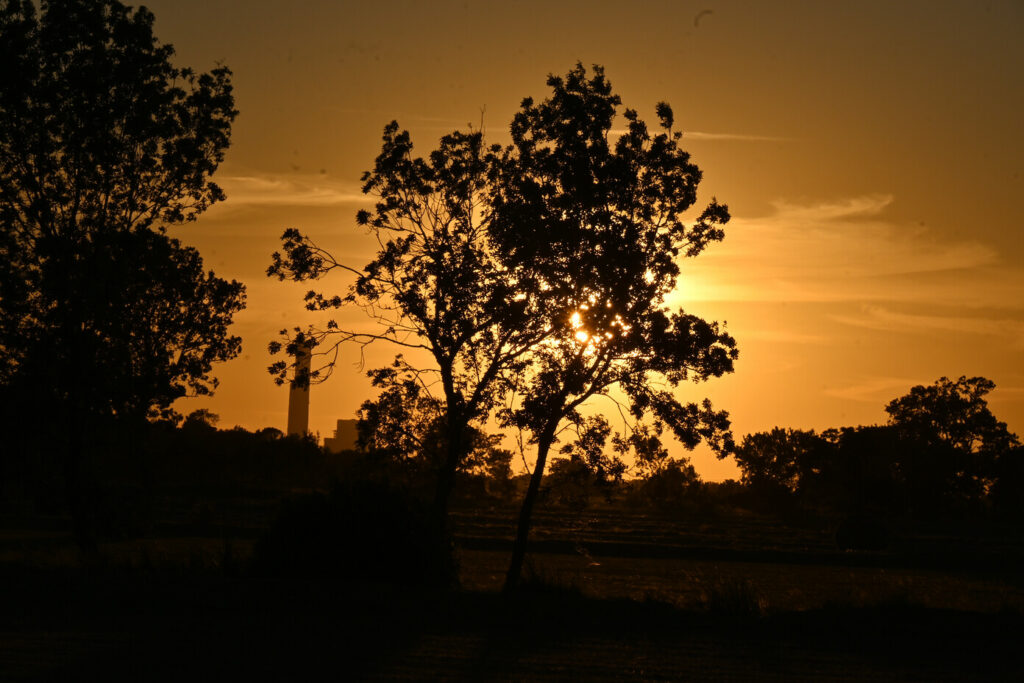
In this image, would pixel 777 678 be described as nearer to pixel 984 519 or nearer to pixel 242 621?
pixel 242 621

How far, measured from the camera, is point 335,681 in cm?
1330

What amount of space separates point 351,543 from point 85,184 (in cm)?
1357

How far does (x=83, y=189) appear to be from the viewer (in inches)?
1123

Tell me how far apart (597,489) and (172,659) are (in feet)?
48.4

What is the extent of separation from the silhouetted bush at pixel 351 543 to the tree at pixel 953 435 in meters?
122

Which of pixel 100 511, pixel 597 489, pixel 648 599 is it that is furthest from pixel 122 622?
pixel 100 511

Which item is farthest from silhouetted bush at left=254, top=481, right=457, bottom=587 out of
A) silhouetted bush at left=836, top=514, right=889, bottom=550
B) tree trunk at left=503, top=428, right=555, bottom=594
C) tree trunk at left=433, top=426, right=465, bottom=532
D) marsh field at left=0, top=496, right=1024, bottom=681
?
silhouetted bush at left=836, top=514, right=889, bottom=550

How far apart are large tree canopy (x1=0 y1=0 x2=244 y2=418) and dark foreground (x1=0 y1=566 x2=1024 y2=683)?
9.24m

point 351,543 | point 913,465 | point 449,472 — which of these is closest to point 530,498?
point 449,472

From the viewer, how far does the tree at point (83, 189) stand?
27.9 metres

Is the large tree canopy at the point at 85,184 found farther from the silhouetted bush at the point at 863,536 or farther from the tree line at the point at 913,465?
the tree line at the point at 913,465

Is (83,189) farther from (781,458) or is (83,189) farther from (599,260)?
(781,458)

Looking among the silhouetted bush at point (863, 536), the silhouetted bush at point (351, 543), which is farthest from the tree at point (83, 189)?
the silhouetted bush at point (863, 536)

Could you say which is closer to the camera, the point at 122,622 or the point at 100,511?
the point at 122,622
